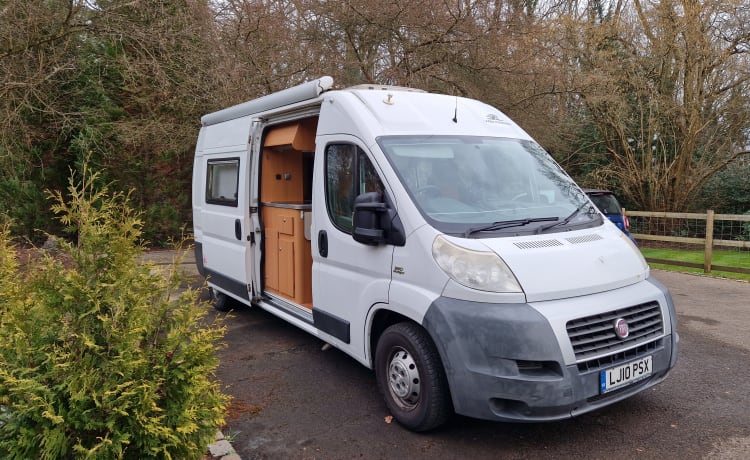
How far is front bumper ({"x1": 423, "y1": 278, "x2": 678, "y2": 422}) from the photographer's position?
300 cm

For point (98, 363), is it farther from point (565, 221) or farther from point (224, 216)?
point (224, 216)

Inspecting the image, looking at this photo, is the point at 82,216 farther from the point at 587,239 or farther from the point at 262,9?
the point at 262,9

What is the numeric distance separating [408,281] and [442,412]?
879mm

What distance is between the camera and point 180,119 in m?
12.5

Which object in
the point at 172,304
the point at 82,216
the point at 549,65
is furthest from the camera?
the point at 549,65

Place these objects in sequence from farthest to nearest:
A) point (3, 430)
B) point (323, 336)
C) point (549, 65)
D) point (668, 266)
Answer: point (549, 65), point (668, 266), point (323, 336), point (3, 430)

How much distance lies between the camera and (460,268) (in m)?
3.22

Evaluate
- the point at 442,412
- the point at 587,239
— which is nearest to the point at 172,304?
the point at 442,412

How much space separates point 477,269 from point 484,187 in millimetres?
941

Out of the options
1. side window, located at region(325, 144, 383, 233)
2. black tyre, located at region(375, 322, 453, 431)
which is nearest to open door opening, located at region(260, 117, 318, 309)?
side window, located at region(325, 144, 383, 233)

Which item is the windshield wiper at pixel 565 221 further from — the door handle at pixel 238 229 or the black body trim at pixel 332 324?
the door handle at pixel 238 229

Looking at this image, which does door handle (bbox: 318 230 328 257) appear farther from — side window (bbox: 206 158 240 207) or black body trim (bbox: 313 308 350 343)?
side window (bbox: 206 158 240 207)

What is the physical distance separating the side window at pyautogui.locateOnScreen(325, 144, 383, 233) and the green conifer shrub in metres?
1.77

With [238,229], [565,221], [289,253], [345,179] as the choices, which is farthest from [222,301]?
[565,221]
